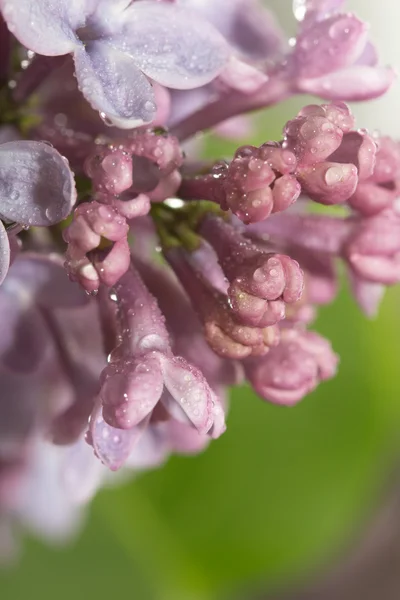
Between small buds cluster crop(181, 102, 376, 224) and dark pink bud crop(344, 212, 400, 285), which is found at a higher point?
small buds cluster crop(181, 102, 376, 224)

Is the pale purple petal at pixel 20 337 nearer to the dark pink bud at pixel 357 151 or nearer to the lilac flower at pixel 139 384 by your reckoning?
the lilac flower at pixel 139 384

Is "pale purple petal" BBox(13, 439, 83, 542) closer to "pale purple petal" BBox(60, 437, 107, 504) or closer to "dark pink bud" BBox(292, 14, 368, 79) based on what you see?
"pale purple petal" BBox(60, 437, 107, 504)

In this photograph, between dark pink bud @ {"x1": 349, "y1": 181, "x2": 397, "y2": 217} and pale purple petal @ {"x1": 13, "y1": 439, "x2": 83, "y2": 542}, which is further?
pale purple petal @ {"x1": 13, "y1": 439, "x2": 83, "y2": 542}

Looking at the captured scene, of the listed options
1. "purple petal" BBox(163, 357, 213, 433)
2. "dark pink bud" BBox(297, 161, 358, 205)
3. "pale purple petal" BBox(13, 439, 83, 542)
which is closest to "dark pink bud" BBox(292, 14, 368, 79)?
"dark pink bud" BBox(297, 161, 358, 205)

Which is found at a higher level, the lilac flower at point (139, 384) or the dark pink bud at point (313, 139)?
the dark pink bud at point (313, 139)

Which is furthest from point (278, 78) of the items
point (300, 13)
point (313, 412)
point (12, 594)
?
point (12, 594)

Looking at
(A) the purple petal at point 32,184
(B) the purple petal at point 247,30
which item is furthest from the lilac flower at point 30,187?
(B) the purple petal at point 247,30

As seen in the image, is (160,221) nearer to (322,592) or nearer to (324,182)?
(324,182)

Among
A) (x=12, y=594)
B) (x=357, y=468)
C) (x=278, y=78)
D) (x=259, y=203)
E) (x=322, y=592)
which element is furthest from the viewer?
(x=322, y=592)
